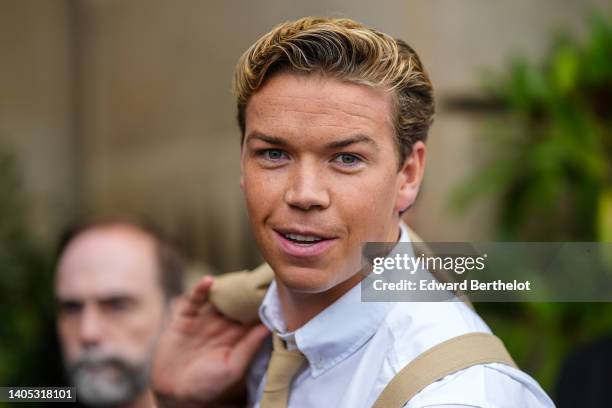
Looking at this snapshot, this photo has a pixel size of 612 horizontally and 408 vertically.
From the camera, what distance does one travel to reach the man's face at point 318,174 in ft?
6.11

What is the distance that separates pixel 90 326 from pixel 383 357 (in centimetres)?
179

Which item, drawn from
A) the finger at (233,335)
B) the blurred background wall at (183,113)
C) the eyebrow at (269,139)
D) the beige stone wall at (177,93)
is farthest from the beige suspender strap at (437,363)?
the beige stone wall at (177,93)

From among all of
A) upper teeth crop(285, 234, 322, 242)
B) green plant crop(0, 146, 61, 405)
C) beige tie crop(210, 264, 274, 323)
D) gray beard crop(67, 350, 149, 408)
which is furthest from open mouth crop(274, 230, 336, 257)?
green plant crop(0, 146, 61, 405)

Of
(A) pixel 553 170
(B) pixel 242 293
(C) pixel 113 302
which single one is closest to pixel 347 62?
(B) pixel 242 293

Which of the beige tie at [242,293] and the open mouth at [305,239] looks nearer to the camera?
the open mouth at [305,239]

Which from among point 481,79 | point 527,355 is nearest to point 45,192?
point 481,79

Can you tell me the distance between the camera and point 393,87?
192 cm

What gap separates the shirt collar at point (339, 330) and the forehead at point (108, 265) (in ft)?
5.47

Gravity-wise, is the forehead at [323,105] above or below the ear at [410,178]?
above

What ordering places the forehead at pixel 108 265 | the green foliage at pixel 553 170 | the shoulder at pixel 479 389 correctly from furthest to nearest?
the green foliage at pixel 553 170 < the forehead at pixel 108 265 < the shoulder at pixel 479 389

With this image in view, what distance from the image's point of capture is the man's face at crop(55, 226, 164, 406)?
129 inches

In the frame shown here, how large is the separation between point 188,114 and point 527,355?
4.09 metres

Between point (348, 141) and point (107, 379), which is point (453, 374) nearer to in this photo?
point (348, 141)

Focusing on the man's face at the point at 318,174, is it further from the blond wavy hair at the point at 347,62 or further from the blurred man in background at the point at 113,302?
the blurred man in background at the point at 113,302
